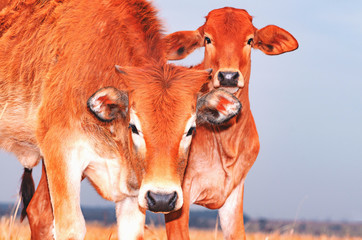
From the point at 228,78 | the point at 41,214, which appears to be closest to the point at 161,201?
the point at 228,78

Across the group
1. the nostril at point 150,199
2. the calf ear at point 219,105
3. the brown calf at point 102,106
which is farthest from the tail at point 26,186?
the nostril at point 150,199

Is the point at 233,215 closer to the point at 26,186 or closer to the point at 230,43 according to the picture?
the point at 230,43

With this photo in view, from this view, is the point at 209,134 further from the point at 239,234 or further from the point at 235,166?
the point at 239,234

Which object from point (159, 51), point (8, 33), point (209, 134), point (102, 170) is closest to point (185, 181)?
point (209, 134)

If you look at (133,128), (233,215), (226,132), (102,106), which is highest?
(102,106)

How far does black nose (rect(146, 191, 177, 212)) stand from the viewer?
15.6 ft

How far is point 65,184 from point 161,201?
1315mm

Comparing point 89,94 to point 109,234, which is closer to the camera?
point 89,94

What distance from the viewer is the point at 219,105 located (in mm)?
5488

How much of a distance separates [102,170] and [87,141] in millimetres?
404

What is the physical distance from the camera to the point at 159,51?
5.88 meters

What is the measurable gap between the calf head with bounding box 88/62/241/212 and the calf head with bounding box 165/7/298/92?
4.11 ft

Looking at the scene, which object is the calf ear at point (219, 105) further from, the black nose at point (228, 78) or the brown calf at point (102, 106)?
the black nose at point (228, 78)

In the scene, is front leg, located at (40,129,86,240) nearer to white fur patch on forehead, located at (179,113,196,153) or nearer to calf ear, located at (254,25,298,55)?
white fur patch on forehead, located at (179,113,196,153)
